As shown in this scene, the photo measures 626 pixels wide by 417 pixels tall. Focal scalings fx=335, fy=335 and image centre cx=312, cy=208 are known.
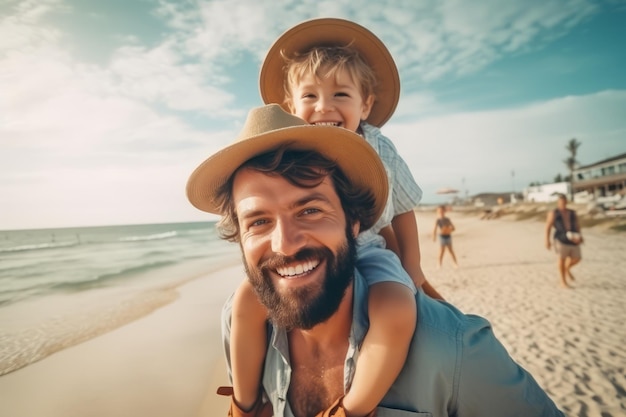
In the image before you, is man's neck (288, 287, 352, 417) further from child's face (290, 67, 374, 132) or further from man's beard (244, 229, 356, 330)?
child's face (290, 67, 374, 132)

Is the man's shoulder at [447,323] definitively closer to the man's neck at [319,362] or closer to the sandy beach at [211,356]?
the man's neck at [319,362]

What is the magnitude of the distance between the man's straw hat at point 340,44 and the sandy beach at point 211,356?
14.1 feet

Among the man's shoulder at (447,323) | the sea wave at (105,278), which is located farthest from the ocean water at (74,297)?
the man's shoulder at (447,323)

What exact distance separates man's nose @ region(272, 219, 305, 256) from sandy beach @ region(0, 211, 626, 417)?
12.6 ft

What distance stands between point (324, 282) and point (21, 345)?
925 centimetres

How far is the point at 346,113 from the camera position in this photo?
7.95 ft

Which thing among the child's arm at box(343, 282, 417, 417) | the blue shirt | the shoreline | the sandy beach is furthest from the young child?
the shoreline

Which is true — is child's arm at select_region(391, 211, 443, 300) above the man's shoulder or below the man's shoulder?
above

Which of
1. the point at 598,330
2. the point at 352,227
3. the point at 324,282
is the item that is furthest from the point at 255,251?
the point at 598,330

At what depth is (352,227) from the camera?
212 cm

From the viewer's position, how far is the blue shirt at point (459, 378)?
59.4 inches

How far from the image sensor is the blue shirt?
1.51 meters

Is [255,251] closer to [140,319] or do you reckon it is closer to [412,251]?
[412,251]

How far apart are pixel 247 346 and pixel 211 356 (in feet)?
16.5
